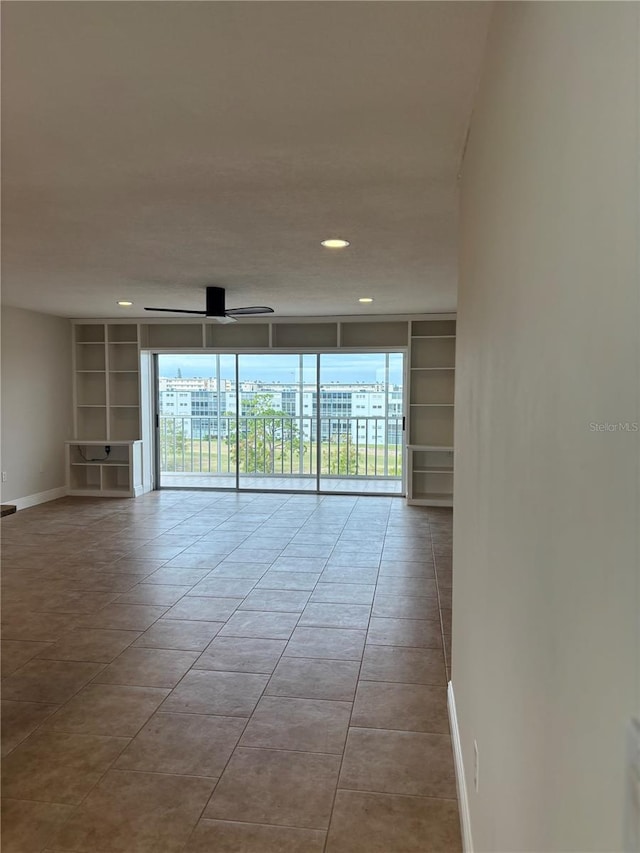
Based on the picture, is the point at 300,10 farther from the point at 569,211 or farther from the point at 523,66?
the point at 569,211

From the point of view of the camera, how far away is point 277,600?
13.8 ft

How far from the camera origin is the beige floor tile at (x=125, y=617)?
3.78 m

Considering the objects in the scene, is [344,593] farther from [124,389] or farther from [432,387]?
[124,389]

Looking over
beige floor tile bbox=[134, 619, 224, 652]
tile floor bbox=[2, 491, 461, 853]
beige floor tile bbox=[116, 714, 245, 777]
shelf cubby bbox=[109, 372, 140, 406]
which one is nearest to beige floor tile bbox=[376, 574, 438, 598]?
tile floor bbox=[2, 491, 461, 853]

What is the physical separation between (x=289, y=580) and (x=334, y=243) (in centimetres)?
257

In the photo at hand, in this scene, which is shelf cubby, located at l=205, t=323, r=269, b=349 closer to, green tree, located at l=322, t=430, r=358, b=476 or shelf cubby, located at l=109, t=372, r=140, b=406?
shelf cubby, located at l=109, t=372, r=140, b=406

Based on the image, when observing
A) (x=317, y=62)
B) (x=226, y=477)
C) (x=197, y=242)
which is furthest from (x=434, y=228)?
A: (x=226, y=477)

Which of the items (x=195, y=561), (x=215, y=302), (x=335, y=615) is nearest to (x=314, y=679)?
(x=335, y=615)

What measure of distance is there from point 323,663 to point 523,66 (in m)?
2.95

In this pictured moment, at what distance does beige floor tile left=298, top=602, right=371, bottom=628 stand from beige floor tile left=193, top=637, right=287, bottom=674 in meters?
0.36

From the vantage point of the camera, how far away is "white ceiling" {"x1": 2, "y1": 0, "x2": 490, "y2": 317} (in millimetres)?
1562

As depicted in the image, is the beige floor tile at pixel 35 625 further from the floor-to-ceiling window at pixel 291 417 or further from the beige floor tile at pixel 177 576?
the floor-to-ceiling window at pixel 291 417

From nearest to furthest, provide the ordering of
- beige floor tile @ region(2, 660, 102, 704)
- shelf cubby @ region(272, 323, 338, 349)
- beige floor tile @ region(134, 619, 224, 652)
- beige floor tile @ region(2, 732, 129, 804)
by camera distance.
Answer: beige floor tile @ region(2, 732, 129, 804), beige floor tile @ region(2, 660, 102, 704), beige floor tile @ region(134, 619, 224, 652), shelf cubby @ region(272, 323, 338, 349)

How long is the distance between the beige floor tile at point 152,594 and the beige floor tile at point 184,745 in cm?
156
